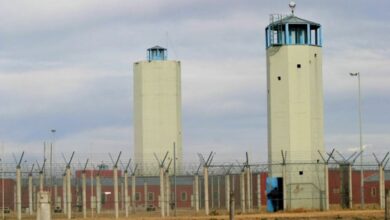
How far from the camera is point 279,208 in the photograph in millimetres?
65688

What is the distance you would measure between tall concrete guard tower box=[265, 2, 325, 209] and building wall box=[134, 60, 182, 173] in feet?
102

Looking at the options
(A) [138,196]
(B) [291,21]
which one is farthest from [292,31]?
(A) [138,196]

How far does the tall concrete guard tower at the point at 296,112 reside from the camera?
214 feet

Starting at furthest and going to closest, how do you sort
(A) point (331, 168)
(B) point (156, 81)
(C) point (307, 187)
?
1. (B) point (156, 81)
2. (A) point (331, 168)
3. (C) point (307, 187)

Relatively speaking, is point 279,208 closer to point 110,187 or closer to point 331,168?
point 331,168

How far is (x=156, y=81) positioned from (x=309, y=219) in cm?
4738

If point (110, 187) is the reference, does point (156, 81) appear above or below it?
above

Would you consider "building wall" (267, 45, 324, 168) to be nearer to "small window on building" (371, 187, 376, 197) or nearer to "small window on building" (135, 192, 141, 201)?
"small window on building" (371, 187, 376, 197)

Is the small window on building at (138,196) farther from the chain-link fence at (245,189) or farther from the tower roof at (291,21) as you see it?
the tower roof at (291,21)

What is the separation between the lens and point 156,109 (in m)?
97.1

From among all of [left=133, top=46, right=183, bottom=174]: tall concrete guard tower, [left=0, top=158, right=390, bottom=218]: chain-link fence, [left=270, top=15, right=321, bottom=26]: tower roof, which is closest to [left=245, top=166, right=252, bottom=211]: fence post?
[left=0, top=158, right=390, bottom=218]: chain-link fence

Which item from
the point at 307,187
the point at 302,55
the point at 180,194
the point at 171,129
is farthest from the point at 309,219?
the point at 171,129

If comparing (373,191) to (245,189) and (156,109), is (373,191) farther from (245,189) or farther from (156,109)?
(156,109)

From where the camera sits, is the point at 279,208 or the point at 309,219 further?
the point at 279,208
